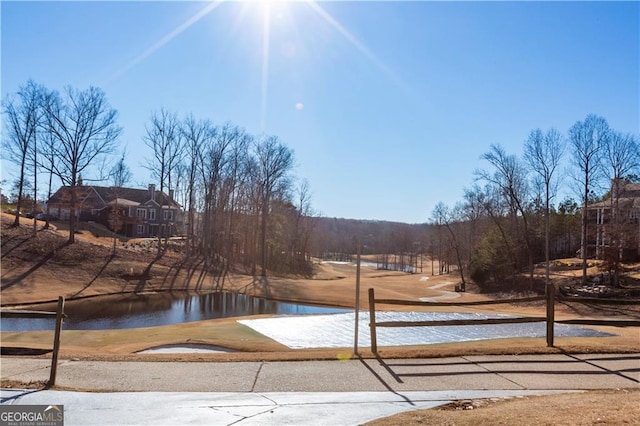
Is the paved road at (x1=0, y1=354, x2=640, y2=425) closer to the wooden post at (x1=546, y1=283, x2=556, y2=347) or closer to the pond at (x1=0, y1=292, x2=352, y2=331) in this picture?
the wooden post at (x1=546, y1=283, x2=556, y2=347)

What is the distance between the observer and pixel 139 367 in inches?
361

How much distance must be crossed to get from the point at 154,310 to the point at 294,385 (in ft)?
82.5

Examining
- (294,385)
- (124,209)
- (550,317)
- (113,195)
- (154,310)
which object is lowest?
(154,310)

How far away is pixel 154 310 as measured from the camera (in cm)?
3052

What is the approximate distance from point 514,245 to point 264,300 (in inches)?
938

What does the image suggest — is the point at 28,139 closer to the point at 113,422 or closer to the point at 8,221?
the point at 8,221

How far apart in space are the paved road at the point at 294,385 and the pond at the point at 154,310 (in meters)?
14.5

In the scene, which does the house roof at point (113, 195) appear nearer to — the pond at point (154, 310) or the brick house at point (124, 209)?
the brick house at point (124, 209)

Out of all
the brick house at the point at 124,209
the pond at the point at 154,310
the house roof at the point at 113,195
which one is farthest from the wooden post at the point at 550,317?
the house roof at the point at 113,195

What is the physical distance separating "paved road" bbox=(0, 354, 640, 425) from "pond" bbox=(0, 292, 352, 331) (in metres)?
14.5

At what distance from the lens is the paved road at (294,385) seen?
5840 mm

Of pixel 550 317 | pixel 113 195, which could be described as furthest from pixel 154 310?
pixel 113 195

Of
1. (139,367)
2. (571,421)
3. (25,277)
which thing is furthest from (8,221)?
(571,421)

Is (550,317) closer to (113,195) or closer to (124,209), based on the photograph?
(124,209)
